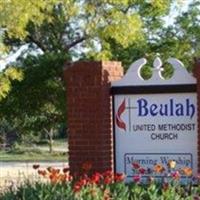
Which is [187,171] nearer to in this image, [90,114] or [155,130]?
[155,130]

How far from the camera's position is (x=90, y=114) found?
421 inches

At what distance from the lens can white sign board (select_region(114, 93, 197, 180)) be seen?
10281 millimetres

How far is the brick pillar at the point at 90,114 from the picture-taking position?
10609mm

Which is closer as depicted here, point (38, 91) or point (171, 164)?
point (171, 164)

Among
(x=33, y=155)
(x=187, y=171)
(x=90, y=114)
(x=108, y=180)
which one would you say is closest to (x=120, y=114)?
(x=90, y=114)

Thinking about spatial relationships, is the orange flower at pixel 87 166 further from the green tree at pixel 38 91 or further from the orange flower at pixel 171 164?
the green tree at pixel 38 91

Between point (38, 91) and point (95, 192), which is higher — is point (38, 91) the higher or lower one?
the higher one

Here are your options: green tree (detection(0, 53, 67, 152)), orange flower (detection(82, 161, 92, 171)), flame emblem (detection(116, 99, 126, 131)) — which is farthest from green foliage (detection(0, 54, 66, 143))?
orange flower (detection(82, 161, 92, 171))

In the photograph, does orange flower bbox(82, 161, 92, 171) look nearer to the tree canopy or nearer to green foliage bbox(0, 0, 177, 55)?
green foliage bbox(0, 0, 177, 55)

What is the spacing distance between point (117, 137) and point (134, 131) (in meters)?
0.28

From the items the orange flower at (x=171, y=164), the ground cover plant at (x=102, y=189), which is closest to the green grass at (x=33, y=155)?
the orange flower at (x=171, y=164)

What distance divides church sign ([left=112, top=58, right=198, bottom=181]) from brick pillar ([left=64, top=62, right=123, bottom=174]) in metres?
0.13

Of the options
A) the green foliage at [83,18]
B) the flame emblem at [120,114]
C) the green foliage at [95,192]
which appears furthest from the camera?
the green foliage at [83,18]

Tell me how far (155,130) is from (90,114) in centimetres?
97
